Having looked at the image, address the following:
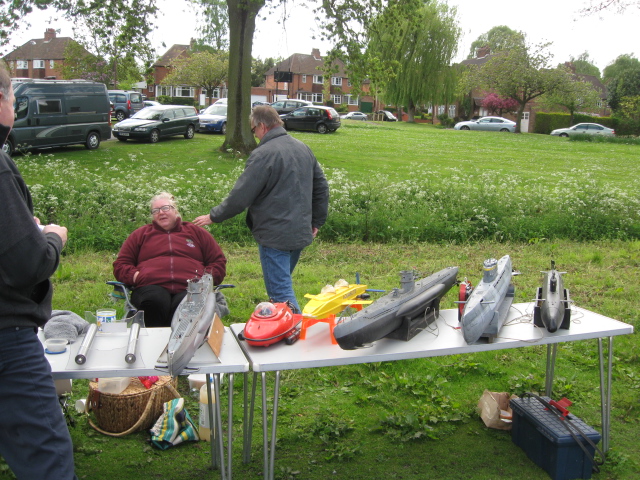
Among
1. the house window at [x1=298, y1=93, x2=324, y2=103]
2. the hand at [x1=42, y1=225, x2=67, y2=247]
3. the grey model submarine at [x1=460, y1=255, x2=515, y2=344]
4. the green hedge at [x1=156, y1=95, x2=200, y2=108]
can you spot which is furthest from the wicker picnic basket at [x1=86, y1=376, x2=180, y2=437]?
the house window at [x1=298, y1=93, x2=324, y2=103]

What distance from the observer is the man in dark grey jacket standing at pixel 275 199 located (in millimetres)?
4227

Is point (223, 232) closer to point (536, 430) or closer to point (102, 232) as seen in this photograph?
point (102, 232)

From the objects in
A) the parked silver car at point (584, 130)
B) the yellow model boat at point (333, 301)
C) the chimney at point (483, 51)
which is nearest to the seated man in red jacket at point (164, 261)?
the yellow model boat at point (333, 301)

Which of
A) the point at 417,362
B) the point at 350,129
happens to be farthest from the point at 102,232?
the point at 350,129

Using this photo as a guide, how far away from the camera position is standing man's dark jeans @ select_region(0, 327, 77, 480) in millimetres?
2154

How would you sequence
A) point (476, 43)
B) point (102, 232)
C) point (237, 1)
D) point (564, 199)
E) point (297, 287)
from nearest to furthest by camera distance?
point (297, 287)
point (102, 232)
point (564, 199)
point (237, 1)
point (476, 43)

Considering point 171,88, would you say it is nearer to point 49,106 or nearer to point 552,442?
point 49,106

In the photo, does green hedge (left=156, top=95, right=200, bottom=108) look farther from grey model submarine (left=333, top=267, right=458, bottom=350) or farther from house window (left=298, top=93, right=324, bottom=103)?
grey model submarine (left=333, top=267, right=458, bottom=350)

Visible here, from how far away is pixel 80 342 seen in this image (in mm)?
3064

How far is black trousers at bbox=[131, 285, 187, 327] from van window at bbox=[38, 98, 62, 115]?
539 inches

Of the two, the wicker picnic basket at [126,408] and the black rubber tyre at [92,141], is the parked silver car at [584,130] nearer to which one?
the black rubber tyre at [92,141]

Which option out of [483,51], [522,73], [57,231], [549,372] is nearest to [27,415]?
[57,231]

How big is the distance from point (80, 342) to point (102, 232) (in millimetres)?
5088

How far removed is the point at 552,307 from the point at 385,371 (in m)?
1.63
